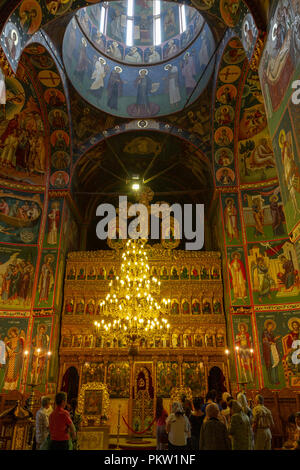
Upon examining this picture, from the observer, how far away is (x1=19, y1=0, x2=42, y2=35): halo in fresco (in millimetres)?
8180

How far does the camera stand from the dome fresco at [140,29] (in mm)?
14391

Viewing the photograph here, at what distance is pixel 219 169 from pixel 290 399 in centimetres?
864

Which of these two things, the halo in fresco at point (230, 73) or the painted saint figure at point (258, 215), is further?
the painted saint figure at point (258, 215)

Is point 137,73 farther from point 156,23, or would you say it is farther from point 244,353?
point 244,353

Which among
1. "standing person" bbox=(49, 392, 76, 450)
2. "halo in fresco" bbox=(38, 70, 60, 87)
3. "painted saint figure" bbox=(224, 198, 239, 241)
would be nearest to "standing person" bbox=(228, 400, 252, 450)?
"standing person" bbox=(49, 392, 76, 450)

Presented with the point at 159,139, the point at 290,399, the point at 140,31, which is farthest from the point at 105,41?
the point at 290,399

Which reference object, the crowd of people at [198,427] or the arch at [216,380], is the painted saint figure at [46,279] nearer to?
Answer: the arch at [216,380]

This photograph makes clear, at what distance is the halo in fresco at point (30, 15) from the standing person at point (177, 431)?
31.0 feet

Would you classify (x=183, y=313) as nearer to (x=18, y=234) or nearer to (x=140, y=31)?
(x=18, y=234)

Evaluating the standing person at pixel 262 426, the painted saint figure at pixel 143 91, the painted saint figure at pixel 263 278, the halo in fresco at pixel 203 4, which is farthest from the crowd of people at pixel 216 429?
the painted saint figure at pixel 143 91

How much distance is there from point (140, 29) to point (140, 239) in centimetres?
1153

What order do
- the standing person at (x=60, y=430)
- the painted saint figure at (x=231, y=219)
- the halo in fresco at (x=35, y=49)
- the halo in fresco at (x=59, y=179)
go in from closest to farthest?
1. the standing person at (x=60, y=430)
2. the halo in fresco at (x=35, y=49)
3. the painted saint figure at (x=231, y=219)
4. the halo in fresco at (x=59, y=179)

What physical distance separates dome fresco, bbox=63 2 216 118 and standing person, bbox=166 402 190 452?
12.0 metres

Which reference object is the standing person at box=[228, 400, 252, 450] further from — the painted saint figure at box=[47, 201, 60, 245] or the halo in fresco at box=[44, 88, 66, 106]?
the halo in fresco at box=[44, 88, 66, 106]
